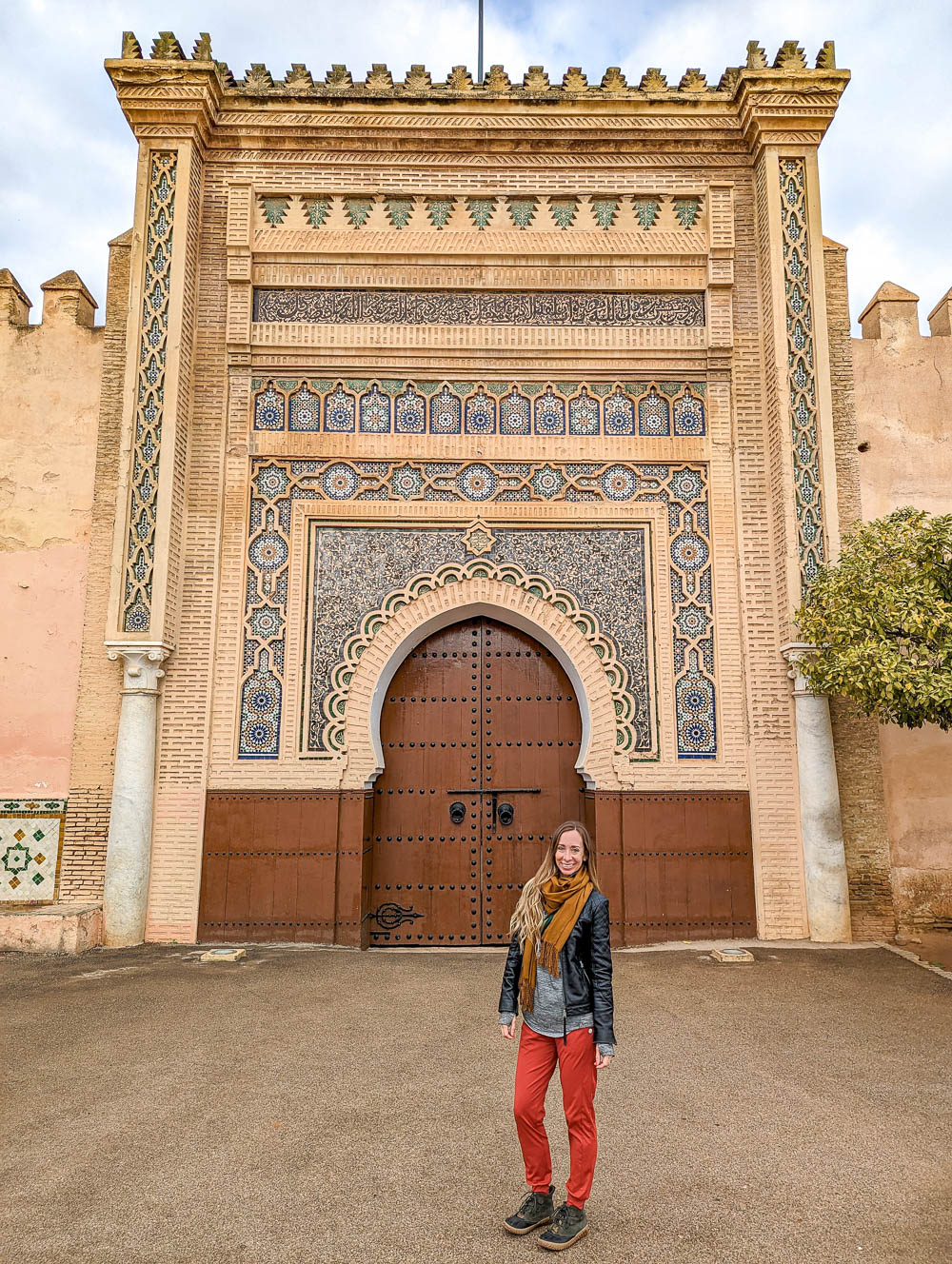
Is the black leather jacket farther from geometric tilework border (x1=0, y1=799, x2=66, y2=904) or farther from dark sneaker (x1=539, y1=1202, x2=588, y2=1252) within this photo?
geometric tilework border (x1=0, y1=799, x2=66, y2=904)

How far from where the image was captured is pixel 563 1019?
2.61m

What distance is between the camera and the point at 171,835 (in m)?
6.73

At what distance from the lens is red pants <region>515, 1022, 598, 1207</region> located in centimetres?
255

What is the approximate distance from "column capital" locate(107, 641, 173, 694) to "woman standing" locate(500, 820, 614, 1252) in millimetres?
4765

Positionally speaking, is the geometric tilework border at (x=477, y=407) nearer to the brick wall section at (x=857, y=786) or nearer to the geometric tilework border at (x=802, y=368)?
the geometric tilework border at (x=802, y=368)

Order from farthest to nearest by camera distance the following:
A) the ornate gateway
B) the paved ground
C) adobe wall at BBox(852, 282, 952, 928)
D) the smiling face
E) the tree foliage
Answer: adobe wall at BBox(852, 282, 952, 928) < the ornate gateway < the tree foliage < the smiling face < the paved ground

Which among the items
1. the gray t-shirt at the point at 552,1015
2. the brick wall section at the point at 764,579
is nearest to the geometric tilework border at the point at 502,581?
the brick wall section at the point at 764,579

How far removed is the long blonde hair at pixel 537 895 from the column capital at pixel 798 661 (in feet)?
14.3

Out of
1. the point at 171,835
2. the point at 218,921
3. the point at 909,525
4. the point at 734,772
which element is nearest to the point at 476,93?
the point at 909,525

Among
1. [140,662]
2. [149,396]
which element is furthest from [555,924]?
[149,396]

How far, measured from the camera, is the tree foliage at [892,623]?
5.52m

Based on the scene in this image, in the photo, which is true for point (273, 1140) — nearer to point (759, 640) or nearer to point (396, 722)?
point (396, 722)

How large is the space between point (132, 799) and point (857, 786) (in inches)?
217

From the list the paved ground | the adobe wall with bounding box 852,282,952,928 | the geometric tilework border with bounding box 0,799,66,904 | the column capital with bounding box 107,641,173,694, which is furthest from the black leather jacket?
the geometric tilework border with bounding box 0,799,66,904
